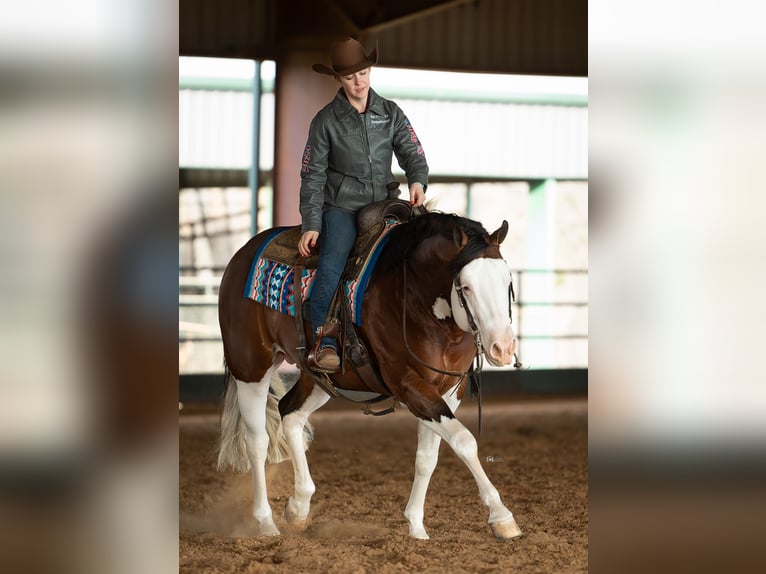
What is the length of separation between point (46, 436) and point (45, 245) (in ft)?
1.16

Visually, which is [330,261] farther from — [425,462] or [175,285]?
[175,285]

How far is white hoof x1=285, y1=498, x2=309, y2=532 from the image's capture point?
3.82m

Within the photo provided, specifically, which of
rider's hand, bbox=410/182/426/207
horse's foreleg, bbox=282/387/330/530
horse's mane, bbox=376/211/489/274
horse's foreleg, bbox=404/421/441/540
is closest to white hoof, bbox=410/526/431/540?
horse's foreleg, bbox=404/421/441/540

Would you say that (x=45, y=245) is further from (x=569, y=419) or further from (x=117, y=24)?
(x=569, y=419)

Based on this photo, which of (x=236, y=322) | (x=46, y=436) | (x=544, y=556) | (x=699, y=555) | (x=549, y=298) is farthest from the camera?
(x=549, y=298)

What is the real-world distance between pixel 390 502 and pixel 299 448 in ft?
3.04

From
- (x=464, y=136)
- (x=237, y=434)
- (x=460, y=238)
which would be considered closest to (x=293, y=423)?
(x=237, y=434)

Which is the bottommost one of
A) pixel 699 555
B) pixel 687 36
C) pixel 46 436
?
pixel 699 555

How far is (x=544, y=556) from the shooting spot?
3254 millimetres

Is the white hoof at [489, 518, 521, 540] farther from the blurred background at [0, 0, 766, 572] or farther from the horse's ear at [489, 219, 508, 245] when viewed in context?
the blurred background at [0, 0, 766, 572]

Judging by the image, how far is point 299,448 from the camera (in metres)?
3.82

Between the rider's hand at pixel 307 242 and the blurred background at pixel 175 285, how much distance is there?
174cm

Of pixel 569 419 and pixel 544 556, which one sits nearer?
pixel 544 556

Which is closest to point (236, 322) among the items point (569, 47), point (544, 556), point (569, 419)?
point (544, 556)
